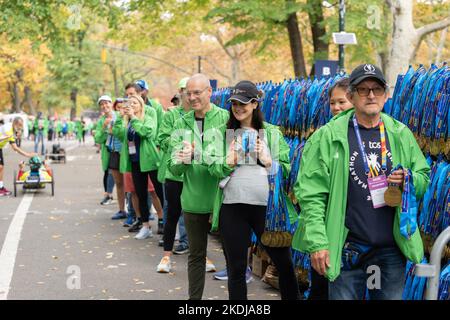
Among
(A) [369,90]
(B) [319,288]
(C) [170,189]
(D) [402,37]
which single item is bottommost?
(B) [319,288]

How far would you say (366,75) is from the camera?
3959 mm

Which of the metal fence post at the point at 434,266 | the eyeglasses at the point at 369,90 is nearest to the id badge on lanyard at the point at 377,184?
the eyeglasses at the point at 369,90

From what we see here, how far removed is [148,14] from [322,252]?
1064 inches

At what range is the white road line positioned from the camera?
7.20 m

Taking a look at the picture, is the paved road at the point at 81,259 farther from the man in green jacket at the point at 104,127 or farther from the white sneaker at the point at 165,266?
the man in green jacket at the point at 104,127

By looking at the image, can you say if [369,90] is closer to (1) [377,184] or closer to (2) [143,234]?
(1) [377,184]

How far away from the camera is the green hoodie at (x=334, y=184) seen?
3.89 metres

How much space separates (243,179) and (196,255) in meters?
0.92

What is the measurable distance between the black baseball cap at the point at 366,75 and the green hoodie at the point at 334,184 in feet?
0.61

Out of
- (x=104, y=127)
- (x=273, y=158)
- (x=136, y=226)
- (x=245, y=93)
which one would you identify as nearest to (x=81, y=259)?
(x=136, y=226)

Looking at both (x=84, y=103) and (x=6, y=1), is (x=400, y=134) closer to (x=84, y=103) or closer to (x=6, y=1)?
(x=6, y=1)

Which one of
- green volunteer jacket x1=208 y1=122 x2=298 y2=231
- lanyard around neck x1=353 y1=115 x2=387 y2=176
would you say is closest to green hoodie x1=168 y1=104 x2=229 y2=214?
green volunteer jacket x1=208 y1=122 x2=298 y2=231

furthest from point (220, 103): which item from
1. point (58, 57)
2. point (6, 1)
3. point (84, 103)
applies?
point (84, 103)
